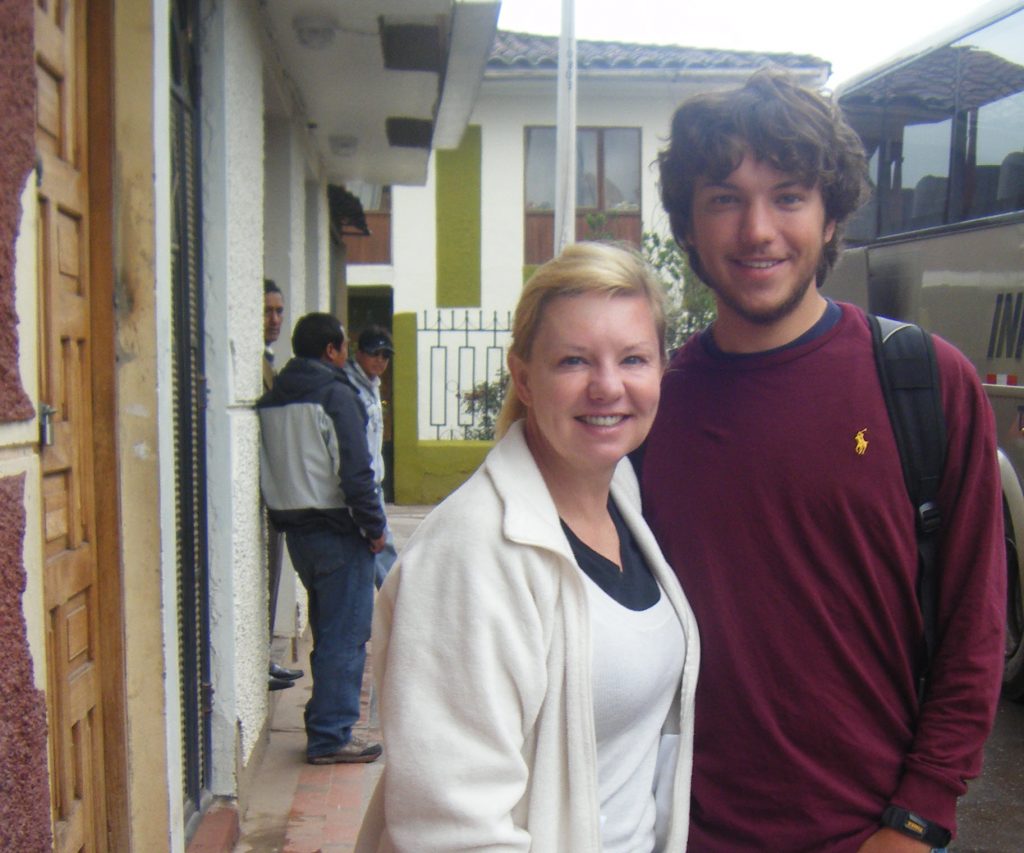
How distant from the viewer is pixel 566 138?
1008 cm

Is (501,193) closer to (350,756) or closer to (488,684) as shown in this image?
(350,756)

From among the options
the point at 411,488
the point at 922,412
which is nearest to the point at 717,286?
the point at 922,412

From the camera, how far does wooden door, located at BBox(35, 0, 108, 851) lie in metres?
2.32

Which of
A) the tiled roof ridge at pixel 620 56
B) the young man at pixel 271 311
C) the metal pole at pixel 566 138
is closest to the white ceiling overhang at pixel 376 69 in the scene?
the young man at pixel 271 311

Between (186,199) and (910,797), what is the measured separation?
9.66 feet

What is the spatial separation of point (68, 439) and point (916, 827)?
69.2 inches

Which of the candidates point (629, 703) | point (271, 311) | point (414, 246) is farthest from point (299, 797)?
point (414, 246)

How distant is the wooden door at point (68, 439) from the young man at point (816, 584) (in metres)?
1.22

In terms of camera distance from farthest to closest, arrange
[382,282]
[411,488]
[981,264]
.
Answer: [382,282]
[411,488]
[981,264]

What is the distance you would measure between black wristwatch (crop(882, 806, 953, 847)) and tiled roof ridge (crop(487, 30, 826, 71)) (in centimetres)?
1750

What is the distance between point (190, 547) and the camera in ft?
12.9

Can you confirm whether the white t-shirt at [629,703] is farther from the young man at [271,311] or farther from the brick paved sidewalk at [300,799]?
the young man at [271,311]

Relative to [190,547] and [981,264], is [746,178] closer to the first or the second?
[190,547]

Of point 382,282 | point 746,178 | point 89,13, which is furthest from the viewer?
point 382,282
